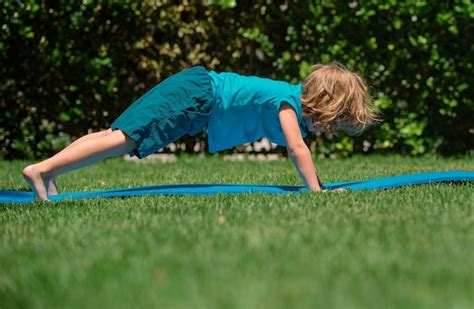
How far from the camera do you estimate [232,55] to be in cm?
831

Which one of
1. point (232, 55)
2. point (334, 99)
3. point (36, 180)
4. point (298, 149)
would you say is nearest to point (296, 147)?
point (298, 149)

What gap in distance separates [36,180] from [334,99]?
182 cm

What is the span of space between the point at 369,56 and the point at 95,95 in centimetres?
270

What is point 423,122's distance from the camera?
8164 millimetres

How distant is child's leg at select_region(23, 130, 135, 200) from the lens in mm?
4859

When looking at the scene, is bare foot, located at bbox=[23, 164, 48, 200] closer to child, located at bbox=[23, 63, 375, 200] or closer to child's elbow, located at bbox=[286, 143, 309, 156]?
child, located at bbox=[23, 63, 375, 200]

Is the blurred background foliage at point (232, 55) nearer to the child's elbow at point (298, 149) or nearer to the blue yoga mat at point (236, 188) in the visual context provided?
the blue yoga mat at point (236, 188)

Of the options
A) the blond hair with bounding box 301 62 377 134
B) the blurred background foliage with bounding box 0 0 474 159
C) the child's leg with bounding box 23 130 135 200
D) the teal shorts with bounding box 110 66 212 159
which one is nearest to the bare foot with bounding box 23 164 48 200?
the child's leg with bounding box 23 130 135 200

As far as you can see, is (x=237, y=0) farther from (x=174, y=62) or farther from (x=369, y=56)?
(x=369, y=56)

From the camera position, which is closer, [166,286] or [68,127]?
[166,286]

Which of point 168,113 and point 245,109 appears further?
point 245,109

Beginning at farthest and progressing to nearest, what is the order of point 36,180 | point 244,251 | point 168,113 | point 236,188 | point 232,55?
1. point 232,55
2. point 236,188
3. point 168,113
4. point 36,180
5. point 244,251

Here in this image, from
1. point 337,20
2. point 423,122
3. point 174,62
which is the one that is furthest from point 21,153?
point 423,122

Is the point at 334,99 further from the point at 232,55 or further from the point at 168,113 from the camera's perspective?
the point at 232,55
